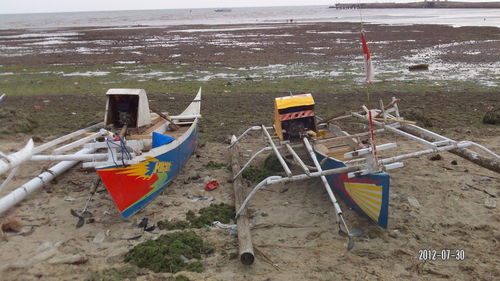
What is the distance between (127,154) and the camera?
231 inches

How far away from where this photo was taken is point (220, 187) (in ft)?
23.3

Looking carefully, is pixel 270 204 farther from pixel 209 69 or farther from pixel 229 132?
pixel 209 69

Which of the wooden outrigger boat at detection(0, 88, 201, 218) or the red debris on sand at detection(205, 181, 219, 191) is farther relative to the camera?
the red debris on sand at detection(205, 181, 219, 191)

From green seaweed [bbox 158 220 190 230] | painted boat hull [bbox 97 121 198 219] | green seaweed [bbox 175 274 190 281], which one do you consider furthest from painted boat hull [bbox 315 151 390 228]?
painted boat hull [bbox 97 121 198 219]

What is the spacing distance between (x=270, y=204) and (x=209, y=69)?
1436 centimetres

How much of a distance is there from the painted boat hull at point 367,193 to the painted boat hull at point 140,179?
2637 mm

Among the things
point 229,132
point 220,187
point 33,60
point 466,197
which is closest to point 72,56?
point 33,60

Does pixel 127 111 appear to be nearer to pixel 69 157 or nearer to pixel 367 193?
pixel 69 157

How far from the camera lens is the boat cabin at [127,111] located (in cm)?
774

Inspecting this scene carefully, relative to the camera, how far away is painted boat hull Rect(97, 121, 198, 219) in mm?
5543

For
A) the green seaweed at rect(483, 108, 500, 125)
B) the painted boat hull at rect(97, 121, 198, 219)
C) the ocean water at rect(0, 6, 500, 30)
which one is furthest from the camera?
the ocean water at rect(0, 6, 500, 30)

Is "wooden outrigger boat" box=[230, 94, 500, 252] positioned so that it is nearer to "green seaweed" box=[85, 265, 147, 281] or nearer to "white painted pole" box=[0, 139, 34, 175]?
"green seaweed" box=[85, 265, 147, 281]

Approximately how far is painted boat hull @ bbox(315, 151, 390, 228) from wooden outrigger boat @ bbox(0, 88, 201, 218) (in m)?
2.71

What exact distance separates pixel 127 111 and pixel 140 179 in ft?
8.07
